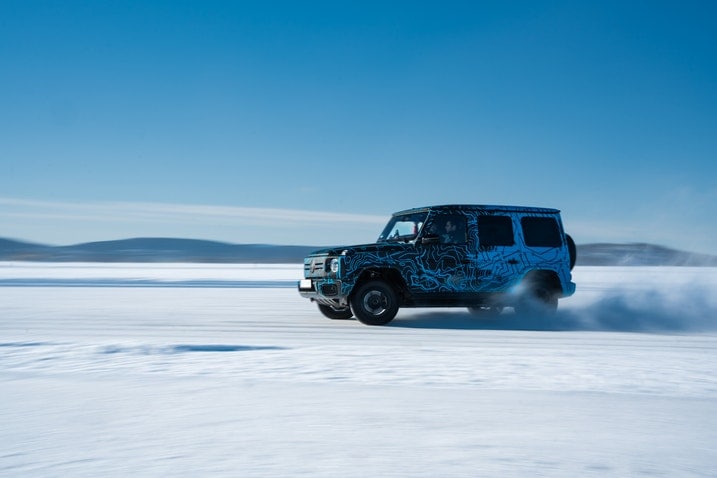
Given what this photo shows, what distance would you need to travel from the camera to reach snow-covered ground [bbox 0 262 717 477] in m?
3.74

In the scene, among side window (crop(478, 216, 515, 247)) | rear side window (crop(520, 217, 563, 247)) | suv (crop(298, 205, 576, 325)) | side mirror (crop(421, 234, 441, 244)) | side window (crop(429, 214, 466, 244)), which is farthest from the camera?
rear side window (crop(520, 217, 563, 247))

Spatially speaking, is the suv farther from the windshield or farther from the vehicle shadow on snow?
the vehicle shadow on snow

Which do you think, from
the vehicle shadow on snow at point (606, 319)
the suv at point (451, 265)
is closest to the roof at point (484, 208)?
the suv at point (451, 265)

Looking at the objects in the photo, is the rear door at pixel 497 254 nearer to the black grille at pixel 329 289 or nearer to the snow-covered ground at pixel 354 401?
the snow-covered ground at pixel 354 401

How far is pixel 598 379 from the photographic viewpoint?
6.20 meters

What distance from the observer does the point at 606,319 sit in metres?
12.4

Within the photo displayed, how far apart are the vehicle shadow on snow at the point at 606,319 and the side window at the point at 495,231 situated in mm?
1450

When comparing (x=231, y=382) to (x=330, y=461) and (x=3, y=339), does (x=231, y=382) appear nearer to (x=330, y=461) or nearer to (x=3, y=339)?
(x=330, y=461)

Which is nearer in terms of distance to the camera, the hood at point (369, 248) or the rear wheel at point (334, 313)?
the hood at point (369, 248)

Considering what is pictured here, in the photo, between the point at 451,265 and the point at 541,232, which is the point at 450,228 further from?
the point at 541,232

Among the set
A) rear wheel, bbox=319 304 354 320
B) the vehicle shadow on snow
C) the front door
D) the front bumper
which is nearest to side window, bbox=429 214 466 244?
the front door

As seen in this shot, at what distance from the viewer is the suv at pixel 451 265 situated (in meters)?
10.8

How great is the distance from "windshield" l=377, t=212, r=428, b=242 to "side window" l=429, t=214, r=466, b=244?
25 centimetres

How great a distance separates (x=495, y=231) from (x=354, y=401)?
6.69m
